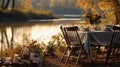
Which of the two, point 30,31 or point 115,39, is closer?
point 115,39

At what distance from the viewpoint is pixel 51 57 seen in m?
10.4

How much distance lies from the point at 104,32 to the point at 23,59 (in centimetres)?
181

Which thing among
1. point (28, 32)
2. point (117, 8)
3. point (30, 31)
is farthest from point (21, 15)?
point (117, 8)

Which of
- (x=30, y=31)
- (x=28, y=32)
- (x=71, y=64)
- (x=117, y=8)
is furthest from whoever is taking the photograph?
(x=30, y=31)

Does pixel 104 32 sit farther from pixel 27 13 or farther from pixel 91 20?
pixel 27 13

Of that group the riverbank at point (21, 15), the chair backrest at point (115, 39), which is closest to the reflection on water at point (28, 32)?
the chair backrest at point (115, 39)

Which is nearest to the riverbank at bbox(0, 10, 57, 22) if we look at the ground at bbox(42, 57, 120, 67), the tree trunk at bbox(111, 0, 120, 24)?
the tree trunk at bbox(111, 0, 120, 24)

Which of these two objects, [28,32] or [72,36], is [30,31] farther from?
[72,36]

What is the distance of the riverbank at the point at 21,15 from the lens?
132 ft

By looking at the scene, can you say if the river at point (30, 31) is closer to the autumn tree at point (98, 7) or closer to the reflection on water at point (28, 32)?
the reflection on water at point (28, 32)

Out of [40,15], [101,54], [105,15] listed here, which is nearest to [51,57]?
[101,54]

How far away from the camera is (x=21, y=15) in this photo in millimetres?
43625

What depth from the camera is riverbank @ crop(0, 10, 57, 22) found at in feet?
132

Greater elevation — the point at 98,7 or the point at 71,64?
the point at 98,7
